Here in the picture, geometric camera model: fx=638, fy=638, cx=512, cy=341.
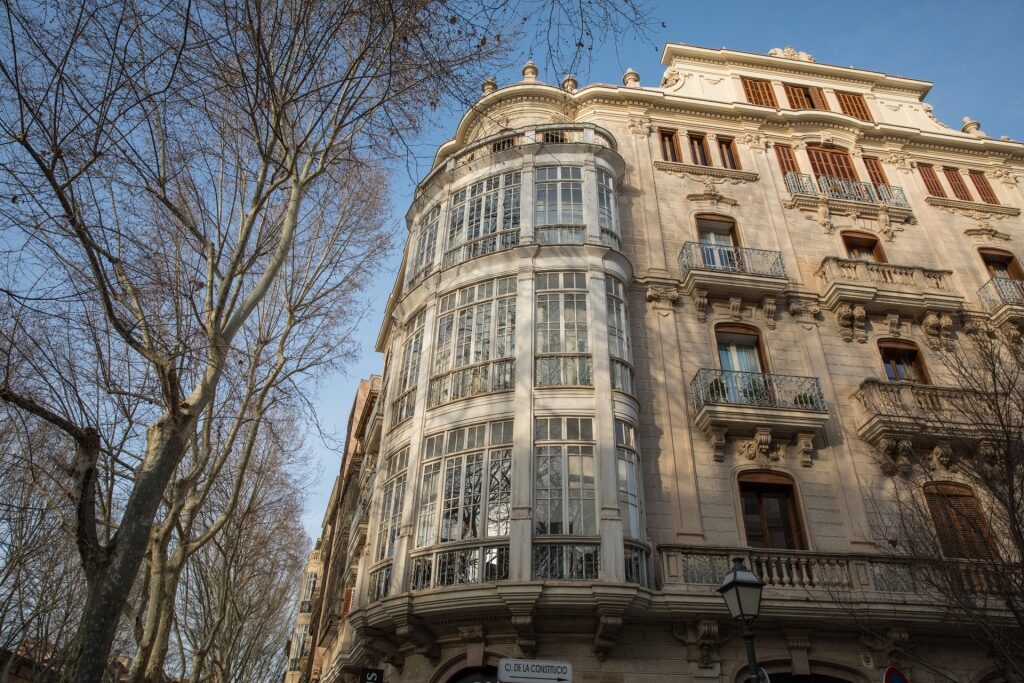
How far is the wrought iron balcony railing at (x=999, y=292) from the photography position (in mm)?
17484

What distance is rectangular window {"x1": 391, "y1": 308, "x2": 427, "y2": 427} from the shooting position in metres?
15.2

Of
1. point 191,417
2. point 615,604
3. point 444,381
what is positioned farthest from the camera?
point 444,381

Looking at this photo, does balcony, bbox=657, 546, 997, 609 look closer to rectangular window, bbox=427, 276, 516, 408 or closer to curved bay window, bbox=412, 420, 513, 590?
curved bay window, bbox=412, 420, 513, 590

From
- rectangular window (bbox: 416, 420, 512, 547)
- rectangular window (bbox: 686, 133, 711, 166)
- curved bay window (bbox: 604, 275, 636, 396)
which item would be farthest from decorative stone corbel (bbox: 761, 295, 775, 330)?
rectangular window (bbox: 416, 420, 512, 547)

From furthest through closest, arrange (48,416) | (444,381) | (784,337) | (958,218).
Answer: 1. (958,218)
2. (784,337)
3. (444,381)
4. (48,416)

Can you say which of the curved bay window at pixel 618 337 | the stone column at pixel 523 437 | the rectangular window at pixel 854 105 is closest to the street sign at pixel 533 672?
the stone column at pixel 523 437

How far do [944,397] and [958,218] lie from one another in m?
8.95

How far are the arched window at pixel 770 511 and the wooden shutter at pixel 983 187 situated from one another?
47.7 feet

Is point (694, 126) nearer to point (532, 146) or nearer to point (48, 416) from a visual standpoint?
point (532, 146)

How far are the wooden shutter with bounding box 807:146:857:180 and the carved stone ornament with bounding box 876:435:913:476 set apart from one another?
9.47 m

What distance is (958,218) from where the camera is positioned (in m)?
20.3

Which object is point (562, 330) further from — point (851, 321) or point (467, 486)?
point (851, 321)

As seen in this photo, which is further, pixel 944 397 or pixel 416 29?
pixel 944 397

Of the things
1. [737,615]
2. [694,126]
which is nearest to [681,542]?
[737,615]
